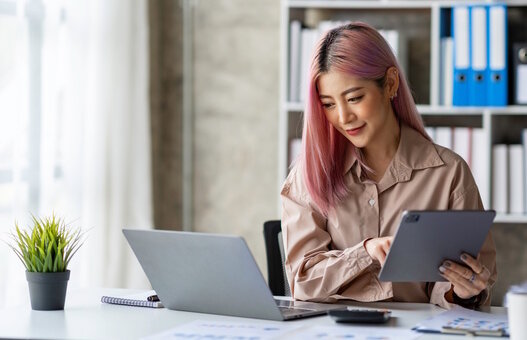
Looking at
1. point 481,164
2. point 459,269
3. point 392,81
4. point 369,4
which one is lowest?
point 459,269

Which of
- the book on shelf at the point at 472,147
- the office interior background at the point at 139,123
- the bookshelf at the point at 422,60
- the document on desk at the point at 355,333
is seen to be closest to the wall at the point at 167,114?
the office interior background at the point at 139,123

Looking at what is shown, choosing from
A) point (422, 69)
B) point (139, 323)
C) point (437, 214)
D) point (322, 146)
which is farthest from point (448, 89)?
point (139, 323)

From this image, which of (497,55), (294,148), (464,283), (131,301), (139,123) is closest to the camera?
(464,283)

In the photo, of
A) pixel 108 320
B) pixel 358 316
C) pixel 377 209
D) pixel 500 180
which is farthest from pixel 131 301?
pixel 500 180

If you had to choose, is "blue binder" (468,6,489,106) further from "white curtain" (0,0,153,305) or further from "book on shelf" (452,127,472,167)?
"white curtain" (0,0,153,305)

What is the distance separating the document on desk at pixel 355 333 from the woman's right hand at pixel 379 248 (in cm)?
27

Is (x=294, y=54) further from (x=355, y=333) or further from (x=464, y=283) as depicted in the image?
(x=355, y=333)

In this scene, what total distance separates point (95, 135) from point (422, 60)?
1.45 m

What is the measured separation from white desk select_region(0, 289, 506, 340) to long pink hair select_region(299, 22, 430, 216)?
349mm

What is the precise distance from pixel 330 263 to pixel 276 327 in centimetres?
38

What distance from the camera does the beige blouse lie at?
6.97ft

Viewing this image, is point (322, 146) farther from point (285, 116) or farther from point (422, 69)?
point (422, 69)

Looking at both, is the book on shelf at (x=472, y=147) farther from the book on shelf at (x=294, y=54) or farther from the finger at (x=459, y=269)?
the finger at (x=459, y=269)

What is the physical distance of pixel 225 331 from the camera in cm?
170
